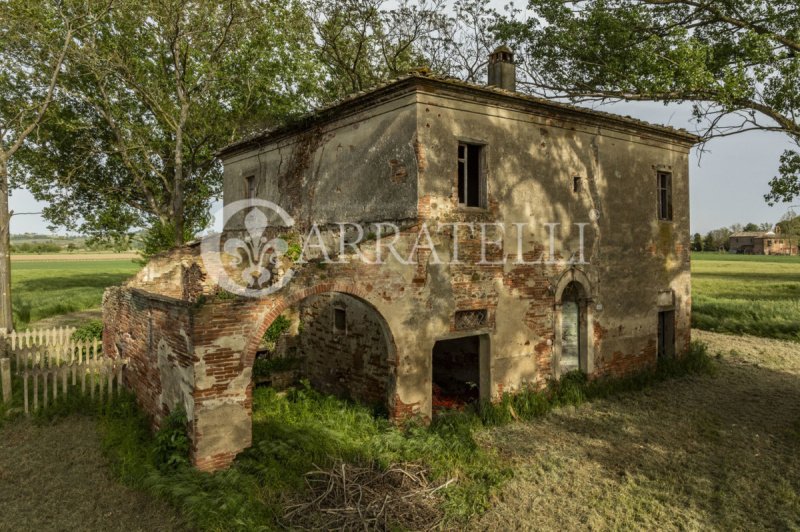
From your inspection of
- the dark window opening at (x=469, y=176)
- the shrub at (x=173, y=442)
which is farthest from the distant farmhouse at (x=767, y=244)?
the shrub at (x=173, y=442)

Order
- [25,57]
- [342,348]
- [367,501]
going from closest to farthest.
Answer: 1. [367,501]
2. [342,348]
3. [25,57]

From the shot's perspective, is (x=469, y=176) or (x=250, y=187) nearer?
(x=469, y=176)

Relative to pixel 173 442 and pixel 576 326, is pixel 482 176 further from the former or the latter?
pixel 173 442

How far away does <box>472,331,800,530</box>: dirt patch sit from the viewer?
6.30 meters

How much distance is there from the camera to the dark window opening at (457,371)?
11.4m

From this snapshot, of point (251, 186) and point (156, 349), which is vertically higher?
point (251, 186)

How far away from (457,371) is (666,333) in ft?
21.8

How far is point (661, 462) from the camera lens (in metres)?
7.89

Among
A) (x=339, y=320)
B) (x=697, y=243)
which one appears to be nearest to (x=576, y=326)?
(x=339, y=320)

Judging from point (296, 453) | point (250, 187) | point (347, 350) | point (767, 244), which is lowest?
point (296, 453)

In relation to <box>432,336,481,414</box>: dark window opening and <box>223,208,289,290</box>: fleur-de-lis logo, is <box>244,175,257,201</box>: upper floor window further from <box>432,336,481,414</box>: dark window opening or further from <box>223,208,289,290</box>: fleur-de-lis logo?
<box>432,336,481,414</box>: dark window opening

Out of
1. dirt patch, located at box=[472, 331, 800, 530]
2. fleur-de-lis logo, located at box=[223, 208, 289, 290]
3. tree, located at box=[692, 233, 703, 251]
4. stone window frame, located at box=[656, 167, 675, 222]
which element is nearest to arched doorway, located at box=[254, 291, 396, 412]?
fleur-de-lis logo, located at box=[223, 208, 289, 290]

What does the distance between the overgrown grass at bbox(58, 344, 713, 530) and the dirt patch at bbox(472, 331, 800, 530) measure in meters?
0.41

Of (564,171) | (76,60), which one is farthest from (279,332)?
(76,60)
